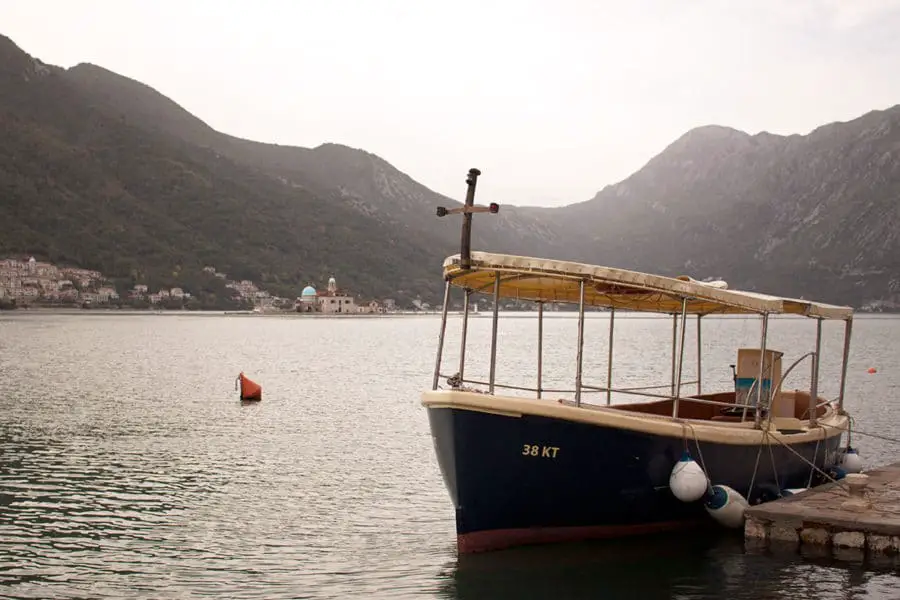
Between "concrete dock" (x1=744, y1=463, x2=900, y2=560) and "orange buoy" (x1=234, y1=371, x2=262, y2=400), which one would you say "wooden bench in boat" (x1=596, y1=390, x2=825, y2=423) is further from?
"orange buoy" (x1=234, y1=371, x2=262, y2=400)

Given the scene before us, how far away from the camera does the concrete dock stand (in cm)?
1414

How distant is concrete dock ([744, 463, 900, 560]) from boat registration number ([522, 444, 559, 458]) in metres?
3.86

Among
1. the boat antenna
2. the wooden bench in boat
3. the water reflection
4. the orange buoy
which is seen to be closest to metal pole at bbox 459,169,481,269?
the boat antenna

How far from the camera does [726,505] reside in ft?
51.8

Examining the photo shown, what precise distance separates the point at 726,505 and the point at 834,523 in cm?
192

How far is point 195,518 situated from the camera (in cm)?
1817

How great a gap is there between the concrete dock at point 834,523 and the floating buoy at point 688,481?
112 centimetres

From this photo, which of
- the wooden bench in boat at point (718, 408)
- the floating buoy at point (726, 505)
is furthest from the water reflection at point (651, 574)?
the wooden bench in boat at point (718, 408)

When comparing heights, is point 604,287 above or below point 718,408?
above

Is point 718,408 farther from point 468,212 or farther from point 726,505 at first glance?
point 468,212

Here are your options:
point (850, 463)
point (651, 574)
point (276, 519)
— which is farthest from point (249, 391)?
point (651, 574)

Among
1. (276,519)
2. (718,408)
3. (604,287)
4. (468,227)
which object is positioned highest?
(468,227)

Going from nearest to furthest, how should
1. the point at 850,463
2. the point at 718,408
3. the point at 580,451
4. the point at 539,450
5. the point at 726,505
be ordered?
the point at 539,450 → the point at 580,451 → the point at 726,505 → the point at 718,408 → the point at 850,463

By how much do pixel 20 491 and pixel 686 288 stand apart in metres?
15.6
